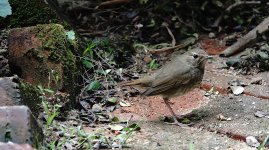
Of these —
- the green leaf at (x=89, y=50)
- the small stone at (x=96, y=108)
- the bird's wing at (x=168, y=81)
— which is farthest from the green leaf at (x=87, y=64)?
the bird's wing at (x=168, y=81)

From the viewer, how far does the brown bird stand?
5.24 m

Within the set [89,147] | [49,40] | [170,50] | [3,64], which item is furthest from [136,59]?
[89,147]

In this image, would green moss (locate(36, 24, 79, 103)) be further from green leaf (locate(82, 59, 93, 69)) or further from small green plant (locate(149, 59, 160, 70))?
small green plant (locate(149, 59, 160, 70))

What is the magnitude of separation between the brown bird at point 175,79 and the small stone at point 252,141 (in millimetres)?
831

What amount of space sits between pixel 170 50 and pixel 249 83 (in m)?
1.37

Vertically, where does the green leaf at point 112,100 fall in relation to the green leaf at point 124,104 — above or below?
above

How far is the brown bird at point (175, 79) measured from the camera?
5.24m

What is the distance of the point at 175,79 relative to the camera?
5266 millimetres

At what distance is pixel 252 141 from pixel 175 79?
3.51 ft

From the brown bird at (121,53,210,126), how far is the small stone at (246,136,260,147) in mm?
831

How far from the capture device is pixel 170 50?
7.00 metres

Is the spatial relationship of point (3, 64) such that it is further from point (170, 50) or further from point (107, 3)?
point (107, 3)

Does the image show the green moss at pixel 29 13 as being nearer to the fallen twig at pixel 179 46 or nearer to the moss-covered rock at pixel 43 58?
the moss-covered rock at pixel 43 58

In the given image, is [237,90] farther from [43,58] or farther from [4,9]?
[4,9]
